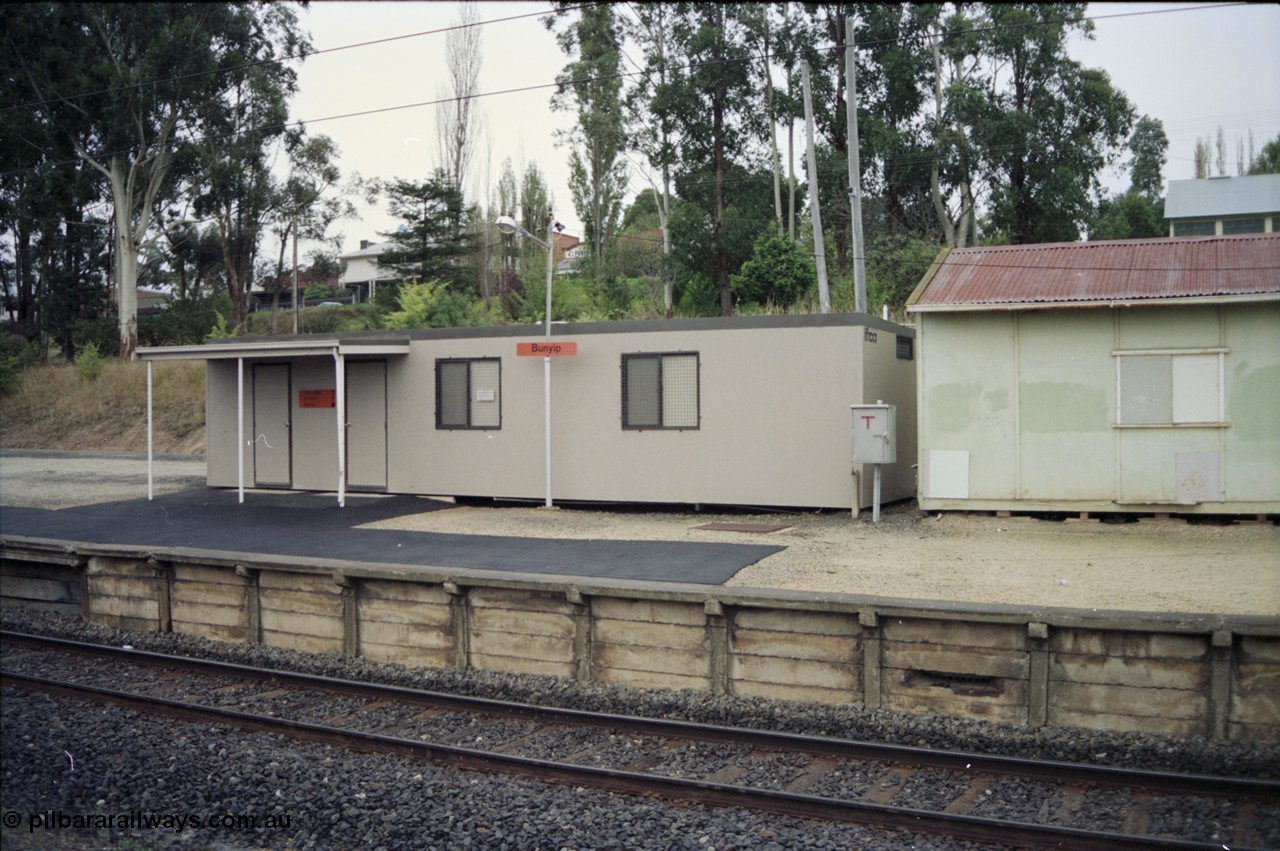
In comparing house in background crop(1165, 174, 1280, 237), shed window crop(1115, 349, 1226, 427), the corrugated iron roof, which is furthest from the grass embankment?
house in background crop(1165, 174, 1280, 237)

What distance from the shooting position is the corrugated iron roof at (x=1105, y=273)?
12836 mm

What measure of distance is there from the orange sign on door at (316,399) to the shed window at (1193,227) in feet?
66.8

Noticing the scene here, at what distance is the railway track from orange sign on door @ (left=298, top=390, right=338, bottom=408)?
8.09 metres

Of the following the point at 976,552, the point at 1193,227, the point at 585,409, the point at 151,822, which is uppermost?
the point at 1193,227

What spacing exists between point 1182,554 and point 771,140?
25504mm

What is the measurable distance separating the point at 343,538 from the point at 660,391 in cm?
479

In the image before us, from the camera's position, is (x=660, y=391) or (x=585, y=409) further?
(x=585, y=409)

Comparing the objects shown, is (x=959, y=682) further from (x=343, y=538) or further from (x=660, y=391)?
(x=660, y=391)

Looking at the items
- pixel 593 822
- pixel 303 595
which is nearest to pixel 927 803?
pixel 593 822

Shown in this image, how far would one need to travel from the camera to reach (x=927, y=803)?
6301 mm

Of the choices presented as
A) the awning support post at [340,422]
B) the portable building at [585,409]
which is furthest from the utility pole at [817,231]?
the awning support post at [340,422]

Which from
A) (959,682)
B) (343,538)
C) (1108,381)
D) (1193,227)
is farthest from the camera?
(1193,227)

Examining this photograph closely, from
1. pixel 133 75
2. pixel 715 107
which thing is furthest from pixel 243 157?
pixel 715 107

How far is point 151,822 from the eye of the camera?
634cm
